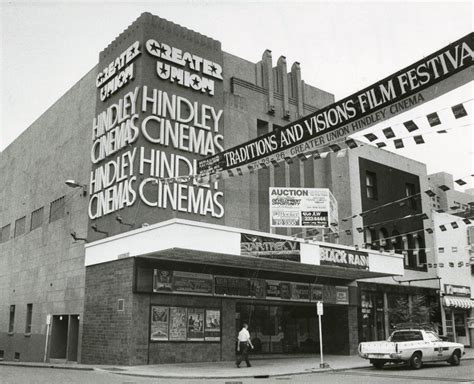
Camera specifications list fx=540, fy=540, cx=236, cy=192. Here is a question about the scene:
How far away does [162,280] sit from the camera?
22156 millimetres

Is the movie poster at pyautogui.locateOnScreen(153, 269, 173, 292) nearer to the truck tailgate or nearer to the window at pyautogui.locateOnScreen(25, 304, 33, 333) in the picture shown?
the truck tailgate

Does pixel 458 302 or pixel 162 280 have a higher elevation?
pixel 162 280

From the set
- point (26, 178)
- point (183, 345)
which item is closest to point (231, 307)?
point (183, 345)

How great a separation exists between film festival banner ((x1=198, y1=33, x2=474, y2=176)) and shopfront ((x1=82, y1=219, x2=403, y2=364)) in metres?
6.46

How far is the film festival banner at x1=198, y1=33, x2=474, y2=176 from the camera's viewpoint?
1085 cm

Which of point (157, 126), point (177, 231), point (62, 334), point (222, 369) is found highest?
point (157, 126)

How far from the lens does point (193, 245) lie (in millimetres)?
20078

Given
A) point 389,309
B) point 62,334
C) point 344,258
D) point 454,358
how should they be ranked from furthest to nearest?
point 389,309 → point 62,334 → point 344,258 → point 454,358

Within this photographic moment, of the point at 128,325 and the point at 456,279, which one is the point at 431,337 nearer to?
the point at 128,325

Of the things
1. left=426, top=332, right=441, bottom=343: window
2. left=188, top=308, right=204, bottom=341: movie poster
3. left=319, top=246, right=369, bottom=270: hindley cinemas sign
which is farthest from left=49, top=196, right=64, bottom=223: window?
left=426, top=332, right=441, bottom=343: window

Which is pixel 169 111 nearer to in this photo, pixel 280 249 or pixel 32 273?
pixel 280 249

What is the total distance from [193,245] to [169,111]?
310 inches

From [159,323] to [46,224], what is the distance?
12.9m

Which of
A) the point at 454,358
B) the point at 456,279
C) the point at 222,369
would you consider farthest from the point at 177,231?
the point at 456,279
